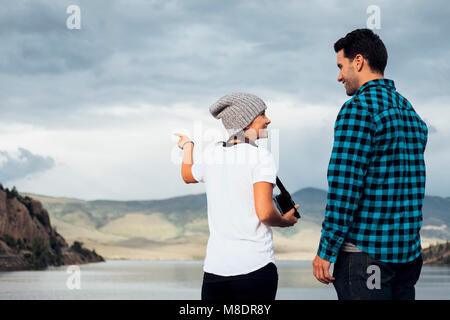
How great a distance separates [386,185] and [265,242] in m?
0.83

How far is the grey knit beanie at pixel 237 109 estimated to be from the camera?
3.88 metres

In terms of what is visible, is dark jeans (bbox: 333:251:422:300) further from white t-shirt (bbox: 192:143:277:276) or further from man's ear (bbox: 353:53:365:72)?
man's ear (bbox: 353:53:365:72)

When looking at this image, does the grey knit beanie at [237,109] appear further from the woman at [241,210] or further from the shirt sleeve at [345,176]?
the shirt sleeve at [345,176]

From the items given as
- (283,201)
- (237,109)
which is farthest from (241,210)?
(237,109)

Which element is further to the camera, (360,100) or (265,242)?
(265,242)

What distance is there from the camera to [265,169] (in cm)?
374

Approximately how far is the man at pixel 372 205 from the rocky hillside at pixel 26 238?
5407 centimetres

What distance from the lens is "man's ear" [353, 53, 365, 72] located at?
3.76m

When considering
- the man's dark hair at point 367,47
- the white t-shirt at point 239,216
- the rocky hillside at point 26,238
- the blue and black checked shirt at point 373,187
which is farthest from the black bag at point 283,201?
the rocky hillside at point 26,238

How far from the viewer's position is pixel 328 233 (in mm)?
3432

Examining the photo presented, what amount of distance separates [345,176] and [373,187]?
191 millimetres
